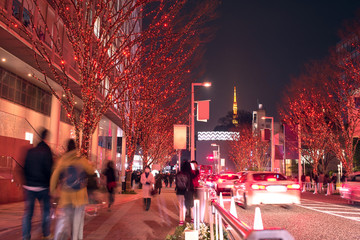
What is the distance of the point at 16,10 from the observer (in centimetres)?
1631

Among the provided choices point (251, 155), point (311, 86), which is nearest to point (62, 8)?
point (311, 86)

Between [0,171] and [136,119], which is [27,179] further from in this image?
[136,119]

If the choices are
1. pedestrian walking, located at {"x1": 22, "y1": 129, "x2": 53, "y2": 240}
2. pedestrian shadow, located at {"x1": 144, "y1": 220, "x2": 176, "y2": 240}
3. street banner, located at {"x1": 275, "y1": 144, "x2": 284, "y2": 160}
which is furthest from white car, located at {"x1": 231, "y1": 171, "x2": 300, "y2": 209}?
street banner, located at {"x1": 275, "y1": 144, "x2": 284, "y2": 160}

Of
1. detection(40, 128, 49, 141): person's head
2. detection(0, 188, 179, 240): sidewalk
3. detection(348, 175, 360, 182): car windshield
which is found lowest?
detection(0, 188, 179, 240): sidewalk

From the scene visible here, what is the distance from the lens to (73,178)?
6039 mm

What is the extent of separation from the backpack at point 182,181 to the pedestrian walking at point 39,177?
4066 millimetres

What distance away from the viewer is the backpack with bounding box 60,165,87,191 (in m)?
5.99

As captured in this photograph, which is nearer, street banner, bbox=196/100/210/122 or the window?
street banner, bbox=196/100/210/122

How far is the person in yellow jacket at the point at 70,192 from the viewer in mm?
5957

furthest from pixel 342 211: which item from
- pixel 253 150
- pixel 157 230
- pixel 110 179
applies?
pixel 253 150

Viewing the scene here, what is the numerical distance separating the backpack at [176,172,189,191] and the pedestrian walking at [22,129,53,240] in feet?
13.3

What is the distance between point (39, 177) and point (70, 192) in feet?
3.59

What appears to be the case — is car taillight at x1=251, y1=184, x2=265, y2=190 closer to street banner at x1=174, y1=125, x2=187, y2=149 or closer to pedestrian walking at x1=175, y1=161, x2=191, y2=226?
pedestrian walking at x1=175, y1=161, x2=191, y2=226

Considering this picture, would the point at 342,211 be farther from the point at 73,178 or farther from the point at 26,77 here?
the point at 26,77
